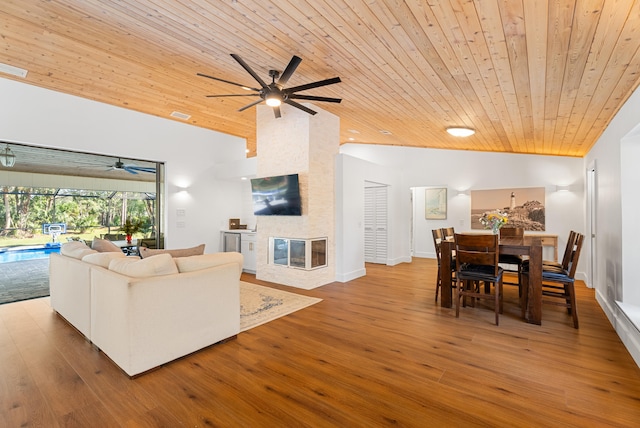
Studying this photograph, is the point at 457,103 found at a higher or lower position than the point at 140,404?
higher

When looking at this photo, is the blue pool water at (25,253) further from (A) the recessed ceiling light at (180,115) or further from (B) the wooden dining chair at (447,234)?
(B) the wooden dining chair at (447,234)

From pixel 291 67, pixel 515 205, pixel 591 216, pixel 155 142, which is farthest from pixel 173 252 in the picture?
pixel 515 205

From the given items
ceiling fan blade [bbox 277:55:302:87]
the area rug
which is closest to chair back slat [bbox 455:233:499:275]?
the area rug

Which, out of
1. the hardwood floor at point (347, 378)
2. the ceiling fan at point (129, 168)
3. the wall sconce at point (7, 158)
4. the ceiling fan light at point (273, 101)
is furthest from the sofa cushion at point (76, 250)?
the ceiling fan light at point (273, 101)

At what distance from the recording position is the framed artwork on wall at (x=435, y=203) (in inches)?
324

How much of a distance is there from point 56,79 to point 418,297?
6.25 m

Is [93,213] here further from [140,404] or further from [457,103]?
[457,103]

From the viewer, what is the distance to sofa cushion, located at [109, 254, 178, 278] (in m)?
2.51

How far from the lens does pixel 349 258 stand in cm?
595

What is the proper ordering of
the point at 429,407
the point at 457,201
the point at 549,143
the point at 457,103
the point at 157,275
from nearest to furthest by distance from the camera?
1. the point at 429,407
2. the point at 157,275
3. the point at 457,103
4. the point at 549,143
5. the point at 457,201

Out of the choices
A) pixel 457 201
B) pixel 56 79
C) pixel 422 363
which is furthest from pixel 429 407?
pixel 457 201

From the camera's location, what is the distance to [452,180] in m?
7.91

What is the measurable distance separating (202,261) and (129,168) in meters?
4.26

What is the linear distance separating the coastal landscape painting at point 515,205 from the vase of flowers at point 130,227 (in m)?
7.55
